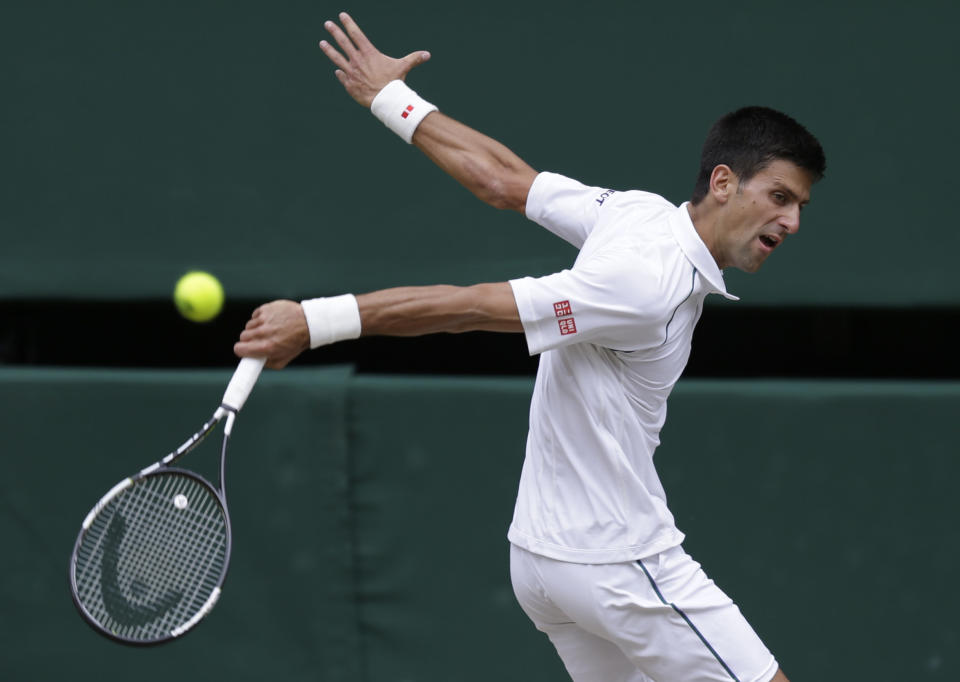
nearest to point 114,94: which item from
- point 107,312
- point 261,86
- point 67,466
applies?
point 261,86

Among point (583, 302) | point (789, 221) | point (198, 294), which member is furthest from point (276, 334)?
point (198, 294)

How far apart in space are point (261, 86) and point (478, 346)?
3.78 ft

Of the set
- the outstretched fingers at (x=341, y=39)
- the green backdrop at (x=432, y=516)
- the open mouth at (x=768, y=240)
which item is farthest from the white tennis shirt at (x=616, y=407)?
the green backdrop at (x=432, y=516)

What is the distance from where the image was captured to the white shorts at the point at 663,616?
253 centimetres

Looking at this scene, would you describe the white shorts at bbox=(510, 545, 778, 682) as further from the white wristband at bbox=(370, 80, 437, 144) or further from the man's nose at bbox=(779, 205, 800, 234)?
the white wristband at bbox=(370, 80, 437, 144)

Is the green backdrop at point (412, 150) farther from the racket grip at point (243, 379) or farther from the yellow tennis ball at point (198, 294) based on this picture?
the racket grip at point (243, 379)

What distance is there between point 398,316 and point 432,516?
164 cm

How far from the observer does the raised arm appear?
115 inches

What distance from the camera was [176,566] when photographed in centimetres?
271

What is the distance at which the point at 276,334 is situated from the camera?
230cm

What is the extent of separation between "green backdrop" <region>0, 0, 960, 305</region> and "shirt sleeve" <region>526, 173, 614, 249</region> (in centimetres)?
106

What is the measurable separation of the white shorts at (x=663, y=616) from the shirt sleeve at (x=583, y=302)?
50 centimetres

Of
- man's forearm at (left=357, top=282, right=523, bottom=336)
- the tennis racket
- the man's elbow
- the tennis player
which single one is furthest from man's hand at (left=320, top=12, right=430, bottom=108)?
the tennis racket

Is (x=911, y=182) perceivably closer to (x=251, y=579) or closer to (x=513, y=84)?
(x=513, y=84)
